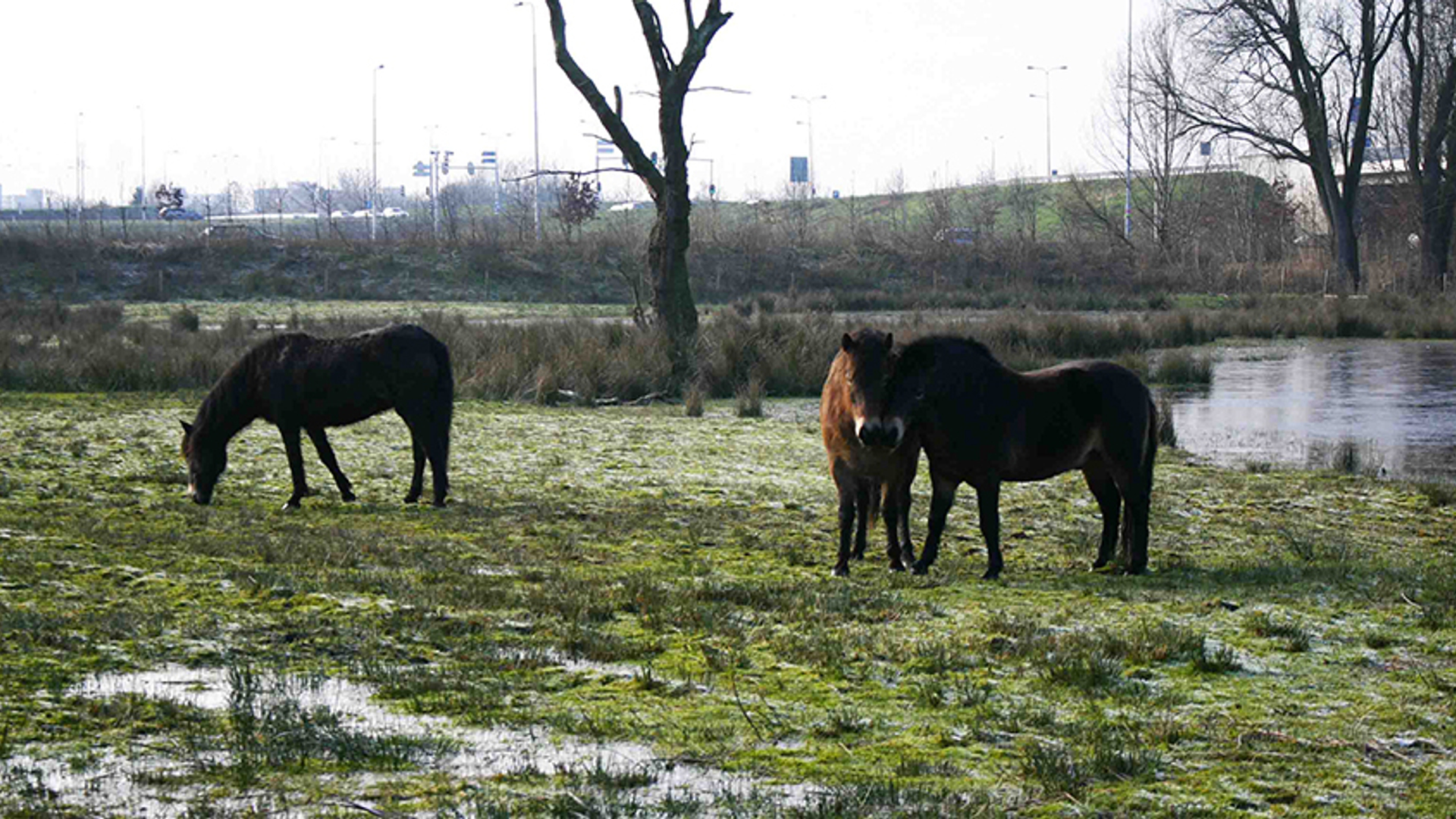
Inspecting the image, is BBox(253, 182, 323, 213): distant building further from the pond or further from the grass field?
the grass field

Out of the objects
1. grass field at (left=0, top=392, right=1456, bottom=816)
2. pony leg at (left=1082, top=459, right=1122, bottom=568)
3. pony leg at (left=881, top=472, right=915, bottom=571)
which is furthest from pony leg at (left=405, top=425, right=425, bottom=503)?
pony leg at (left=1082, top=459, right=1122, bottom=568)

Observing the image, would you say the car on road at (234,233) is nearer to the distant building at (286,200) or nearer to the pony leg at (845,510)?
the distant building at (286,200)

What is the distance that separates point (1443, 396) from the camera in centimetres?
2334

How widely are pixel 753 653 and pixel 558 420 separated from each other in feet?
40.8

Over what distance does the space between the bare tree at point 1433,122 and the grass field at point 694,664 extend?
37.9m

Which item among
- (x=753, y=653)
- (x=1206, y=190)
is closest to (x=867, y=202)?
(x=1206, y=190)

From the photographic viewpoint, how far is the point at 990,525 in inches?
365

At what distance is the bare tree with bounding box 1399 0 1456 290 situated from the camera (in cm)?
4516

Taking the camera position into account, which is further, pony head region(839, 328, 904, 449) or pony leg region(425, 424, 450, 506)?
pony leg region(425, 424, 450, 506)

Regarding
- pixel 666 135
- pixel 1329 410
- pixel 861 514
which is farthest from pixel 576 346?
pixel 861 514

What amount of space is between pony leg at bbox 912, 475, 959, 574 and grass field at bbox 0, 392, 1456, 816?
0.24m

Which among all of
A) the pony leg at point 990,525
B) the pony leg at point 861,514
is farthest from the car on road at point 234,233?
the pony leg at point 990,525

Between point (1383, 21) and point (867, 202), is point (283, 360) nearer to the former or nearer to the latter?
point (1383, 21)

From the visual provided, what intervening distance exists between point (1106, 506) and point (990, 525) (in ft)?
3.51
